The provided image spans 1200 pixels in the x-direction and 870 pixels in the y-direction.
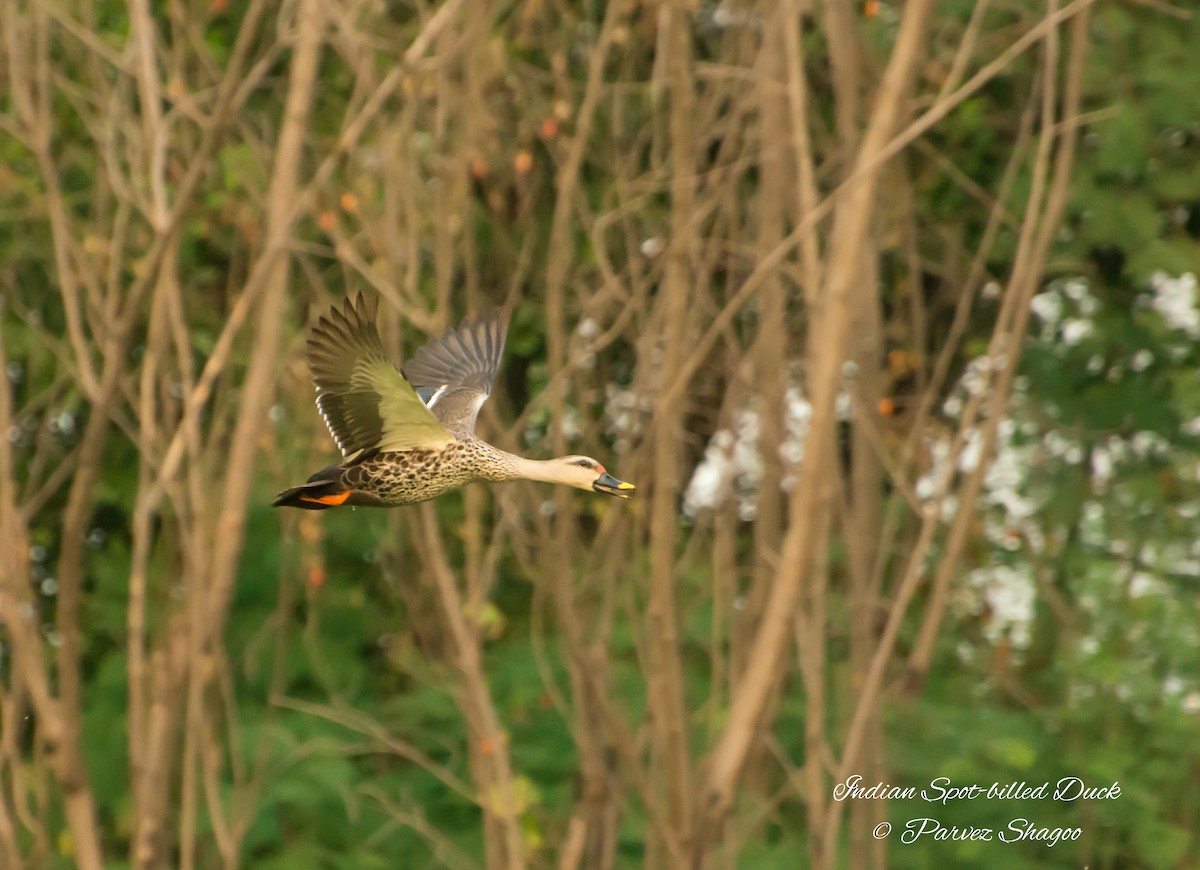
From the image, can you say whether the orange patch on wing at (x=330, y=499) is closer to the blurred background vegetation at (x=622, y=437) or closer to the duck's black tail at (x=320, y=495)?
the duck's black tail at (x=320, y=495)

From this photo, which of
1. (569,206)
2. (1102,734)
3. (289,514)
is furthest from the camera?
(1102,734)

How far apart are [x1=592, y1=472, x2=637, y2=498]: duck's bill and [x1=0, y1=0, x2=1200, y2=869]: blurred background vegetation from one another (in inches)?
69.2

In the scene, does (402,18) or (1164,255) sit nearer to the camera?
(1164,255)

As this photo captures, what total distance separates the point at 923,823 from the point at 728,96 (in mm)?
4101

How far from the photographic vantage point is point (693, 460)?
10.9 m

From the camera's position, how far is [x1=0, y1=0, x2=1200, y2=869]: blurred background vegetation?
7.68 m

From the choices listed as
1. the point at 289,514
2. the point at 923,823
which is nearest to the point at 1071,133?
the point at 923,823

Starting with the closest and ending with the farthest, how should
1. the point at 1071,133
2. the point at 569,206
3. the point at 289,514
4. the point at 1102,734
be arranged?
the point at 569,206 < the point at 1071,133 < the point at 289,514 < the point at 1102,734

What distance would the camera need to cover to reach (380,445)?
5.32 m

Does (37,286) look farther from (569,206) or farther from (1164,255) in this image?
(1164,255)

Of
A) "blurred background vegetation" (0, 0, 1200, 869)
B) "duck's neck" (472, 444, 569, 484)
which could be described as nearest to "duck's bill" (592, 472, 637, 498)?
"duck's neck" (472, 444, 569, 484)

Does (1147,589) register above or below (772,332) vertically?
below

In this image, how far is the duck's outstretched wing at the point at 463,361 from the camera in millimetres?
6316

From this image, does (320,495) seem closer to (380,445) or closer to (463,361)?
(380,445)
